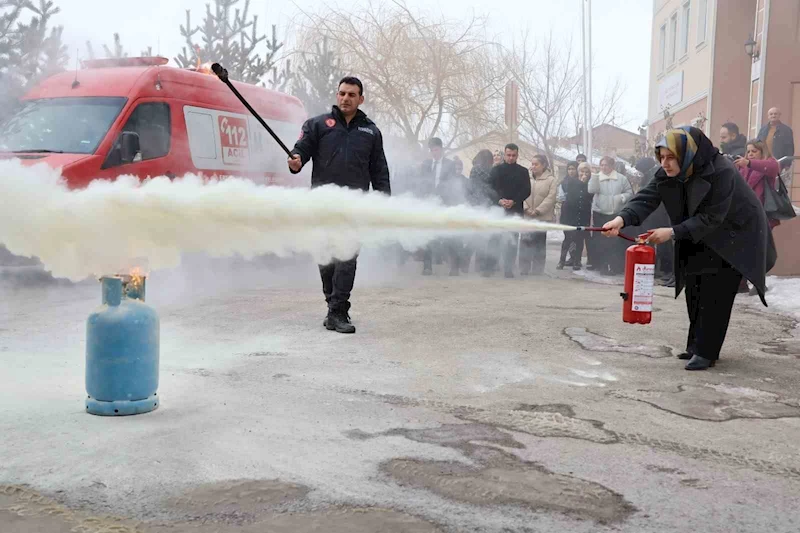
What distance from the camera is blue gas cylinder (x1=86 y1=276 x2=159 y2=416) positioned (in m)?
3.96

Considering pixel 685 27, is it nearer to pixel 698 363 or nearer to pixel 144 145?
pixel 144 145

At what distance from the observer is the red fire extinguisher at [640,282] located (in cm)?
570

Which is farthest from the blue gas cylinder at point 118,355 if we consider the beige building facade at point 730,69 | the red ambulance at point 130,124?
the beige building facade at point 730,69

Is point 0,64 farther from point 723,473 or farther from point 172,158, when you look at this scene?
point 723,473

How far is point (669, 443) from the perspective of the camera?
150 inches

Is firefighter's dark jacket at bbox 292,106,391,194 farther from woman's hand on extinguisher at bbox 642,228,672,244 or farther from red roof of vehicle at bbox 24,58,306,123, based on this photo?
red roof of vehicle at bbox 24,58,306,123

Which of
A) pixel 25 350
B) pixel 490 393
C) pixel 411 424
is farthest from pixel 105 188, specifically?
pixel 490 393

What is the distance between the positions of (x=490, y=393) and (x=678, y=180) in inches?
88.1

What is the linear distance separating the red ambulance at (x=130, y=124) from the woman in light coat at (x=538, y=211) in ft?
13.9

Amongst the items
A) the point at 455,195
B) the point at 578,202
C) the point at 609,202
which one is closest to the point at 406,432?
the point at 455,195

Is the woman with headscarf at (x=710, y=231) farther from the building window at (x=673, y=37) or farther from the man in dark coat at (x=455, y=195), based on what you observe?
the building window at (x=673, y=37)

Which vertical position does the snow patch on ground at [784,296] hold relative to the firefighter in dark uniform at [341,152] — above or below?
below

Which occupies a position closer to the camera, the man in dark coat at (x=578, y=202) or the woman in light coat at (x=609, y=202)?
the woman in light coat at (x=609, y=202)

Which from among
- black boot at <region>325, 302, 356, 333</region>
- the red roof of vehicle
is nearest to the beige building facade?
black boot at <region>325, 302, 356, 333</region>
